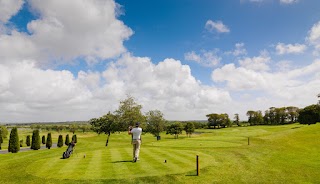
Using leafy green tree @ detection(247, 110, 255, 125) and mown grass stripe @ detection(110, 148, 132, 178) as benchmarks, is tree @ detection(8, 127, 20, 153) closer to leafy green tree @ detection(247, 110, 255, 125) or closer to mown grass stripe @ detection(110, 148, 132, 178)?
mown grass stripe @ detection(110, 148, 132, 178)

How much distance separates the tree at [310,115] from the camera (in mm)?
109625

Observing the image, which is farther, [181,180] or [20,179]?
[20,179]

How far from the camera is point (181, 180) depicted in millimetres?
15758

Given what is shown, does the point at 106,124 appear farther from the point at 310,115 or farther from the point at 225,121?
the point at 225,121

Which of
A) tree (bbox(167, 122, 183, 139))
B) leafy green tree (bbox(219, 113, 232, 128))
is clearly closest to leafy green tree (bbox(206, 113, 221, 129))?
leafy green tree (bbox(219, 113, 232, 128))

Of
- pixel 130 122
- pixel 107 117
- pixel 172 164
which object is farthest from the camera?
pixel 107 117

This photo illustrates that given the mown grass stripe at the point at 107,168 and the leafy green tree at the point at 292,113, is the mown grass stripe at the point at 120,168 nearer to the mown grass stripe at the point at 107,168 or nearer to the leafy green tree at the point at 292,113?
the mown grass stripe at the point at 107,168

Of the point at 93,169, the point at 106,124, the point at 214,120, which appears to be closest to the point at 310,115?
the point at 214,120

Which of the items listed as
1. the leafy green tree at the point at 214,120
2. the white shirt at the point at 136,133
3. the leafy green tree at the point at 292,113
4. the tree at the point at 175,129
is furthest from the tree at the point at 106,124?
the leafy green tree at the point at 292,113

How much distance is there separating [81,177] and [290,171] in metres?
16.7

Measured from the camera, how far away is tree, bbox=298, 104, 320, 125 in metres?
110

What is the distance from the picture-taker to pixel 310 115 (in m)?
113

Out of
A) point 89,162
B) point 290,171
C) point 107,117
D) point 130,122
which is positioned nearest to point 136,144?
point 89,162

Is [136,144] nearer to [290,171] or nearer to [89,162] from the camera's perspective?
[89,162]
